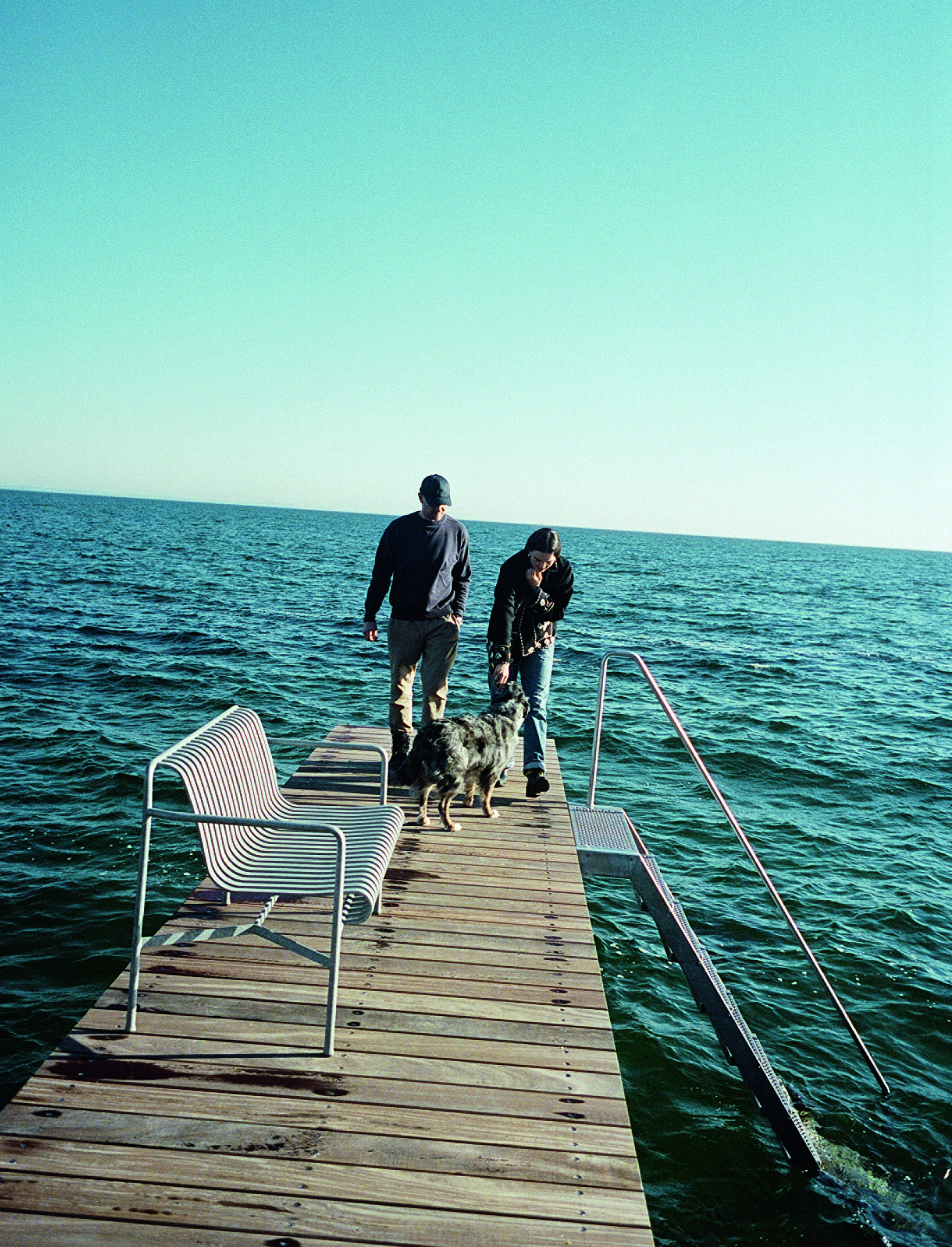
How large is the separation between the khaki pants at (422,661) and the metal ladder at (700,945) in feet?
4.15

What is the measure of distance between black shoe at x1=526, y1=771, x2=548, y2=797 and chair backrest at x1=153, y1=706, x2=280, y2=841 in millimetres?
2644

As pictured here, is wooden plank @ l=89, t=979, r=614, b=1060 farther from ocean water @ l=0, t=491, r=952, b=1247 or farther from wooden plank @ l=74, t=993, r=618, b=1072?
ocean water @ l=0, t=491, r=952, b=1247

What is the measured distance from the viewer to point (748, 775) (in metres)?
13.6

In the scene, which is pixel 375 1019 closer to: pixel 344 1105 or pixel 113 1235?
pixel 344 1105

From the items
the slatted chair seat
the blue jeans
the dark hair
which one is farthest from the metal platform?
the slatted chair seat

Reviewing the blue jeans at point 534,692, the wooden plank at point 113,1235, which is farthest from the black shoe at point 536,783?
the wooden plank at point 113,1235

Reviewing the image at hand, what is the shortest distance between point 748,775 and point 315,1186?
11.6 meters

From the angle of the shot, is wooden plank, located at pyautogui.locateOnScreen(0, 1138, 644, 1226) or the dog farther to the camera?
the dog

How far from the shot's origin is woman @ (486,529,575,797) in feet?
22.4

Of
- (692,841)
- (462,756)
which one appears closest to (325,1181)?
(462,756)

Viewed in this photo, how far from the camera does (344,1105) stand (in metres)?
3.44

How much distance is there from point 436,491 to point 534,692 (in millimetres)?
1793

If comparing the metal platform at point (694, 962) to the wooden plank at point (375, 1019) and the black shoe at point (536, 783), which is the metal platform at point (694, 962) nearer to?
the black shoe at point (536, 783)

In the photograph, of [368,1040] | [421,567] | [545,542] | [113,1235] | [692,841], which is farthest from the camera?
[692,841]
